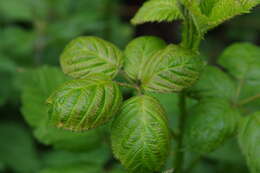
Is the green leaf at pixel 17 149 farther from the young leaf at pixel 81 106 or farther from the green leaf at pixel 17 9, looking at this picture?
the young leaf at pixel 81 106

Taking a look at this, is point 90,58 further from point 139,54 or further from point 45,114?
point 45,114

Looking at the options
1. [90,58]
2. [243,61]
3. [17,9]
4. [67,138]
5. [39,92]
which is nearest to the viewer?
[90,58]

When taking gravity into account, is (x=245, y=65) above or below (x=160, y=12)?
below

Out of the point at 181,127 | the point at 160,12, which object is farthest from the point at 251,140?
the point at 160,12

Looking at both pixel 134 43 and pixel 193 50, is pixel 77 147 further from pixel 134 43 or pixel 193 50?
pixel 193 50

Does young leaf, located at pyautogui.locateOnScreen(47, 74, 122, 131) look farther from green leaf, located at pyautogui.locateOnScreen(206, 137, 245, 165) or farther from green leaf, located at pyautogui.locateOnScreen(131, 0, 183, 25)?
green leaf, located at pyautogui.locateOnScreen(206, 137, 245, 165)

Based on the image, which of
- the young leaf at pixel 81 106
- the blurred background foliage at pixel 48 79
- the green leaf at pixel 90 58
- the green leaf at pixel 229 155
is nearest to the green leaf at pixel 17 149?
the blurred background foliage at pixel 48 79

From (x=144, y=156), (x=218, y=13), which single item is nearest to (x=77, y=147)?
(x=144, y=156)

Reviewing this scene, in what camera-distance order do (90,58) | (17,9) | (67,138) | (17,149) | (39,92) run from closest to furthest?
1. (90,58)
2. (67,138)
3. (39,92)
4. (17,149)
5. (17,9)
